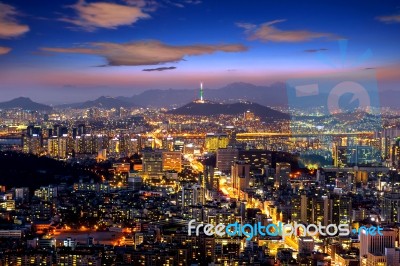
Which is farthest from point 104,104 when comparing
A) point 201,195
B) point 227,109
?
point 201,195

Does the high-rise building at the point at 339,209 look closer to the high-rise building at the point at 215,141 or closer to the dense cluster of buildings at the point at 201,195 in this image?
the dense cluster of buildings at the point at 201,195

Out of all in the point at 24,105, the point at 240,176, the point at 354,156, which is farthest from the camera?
the point at 24,105

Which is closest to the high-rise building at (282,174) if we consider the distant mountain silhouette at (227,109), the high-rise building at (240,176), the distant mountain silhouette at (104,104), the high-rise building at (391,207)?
the high-rise building at (240,176)

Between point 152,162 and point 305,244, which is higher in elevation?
point 152,162

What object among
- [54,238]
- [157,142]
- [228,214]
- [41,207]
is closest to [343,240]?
[228,214]

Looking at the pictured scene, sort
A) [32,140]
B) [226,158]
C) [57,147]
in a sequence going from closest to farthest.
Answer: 1. [226,158]
2. [57,147]
3. [32,140]

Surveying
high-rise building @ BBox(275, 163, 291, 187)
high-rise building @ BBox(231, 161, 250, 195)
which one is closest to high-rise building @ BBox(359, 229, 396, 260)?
high-rise building @ BBox(275, 163, 291, 187)

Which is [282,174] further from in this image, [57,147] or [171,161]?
[57,147]
